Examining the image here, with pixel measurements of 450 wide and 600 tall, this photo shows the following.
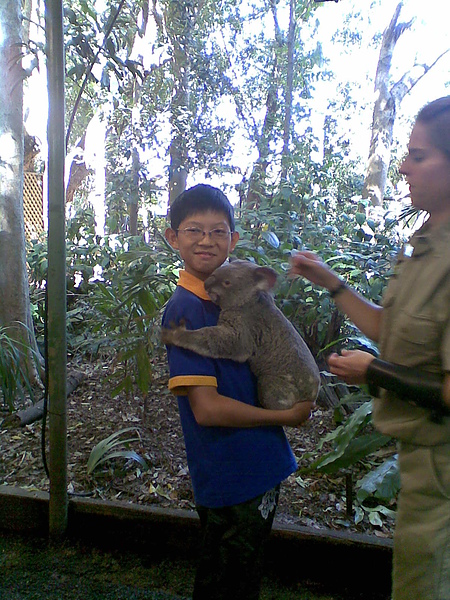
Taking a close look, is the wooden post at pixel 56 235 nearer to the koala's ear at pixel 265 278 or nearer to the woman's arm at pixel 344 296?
the koala's ear at pixel 265 278

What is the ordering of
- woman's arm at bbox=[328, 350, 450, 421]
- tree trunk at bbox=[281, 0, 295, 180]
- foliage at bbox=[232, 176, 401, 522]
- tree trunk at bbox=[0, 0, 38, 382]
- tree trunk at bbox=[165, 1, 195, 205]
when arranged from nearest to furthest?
woman's arm at bbox=[328, 350, 450, 421] < foliage at bbox=[232, 176, 401, 522] < tree trunk at bbox=[0, 0, 38, 382] < tree trunk at bbox=[165, 1, 195, 205] < tree trunk at bbox=[281, 0, 295, 180]

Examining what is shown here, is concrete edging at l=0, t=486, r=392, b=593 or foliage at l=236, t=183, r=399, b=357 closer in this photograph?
concrete edging at l=0, t=486, r=392, b=593

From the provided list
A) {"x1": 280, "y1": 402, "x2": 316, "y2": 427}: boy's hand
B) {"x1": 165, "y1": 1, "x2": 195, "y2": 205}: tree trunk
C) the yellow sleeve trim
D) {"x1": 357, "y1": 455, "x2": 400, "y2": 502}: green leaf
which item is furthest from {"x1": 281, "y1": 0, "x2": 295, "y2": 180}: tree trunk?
the yellow sleeve trim

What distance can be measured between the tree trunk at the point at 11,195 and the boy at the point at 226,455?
2723mm

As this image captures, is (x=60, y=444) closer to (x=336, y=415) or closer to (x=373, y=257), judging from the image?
(x=336, y=415)

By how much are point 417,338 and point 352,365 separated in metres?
0.14

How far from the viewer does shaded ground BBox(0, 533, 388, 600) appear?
1.95 meters

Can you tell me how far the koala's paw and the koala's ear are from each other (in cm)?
27

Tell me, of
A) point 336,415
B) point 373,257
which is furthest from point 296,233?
point 336,415

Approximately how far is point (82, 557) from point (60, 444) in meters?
0.51

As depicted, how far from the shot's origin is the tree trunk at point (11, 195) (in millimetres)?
3707

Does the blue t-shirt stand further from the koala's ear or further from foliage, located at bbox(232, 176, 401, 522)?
foliage, located at bbox(232, 176, 401, 522)

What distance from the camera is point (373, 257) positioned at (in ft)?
11.1

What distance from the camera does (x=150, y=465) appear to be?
2803 mm
